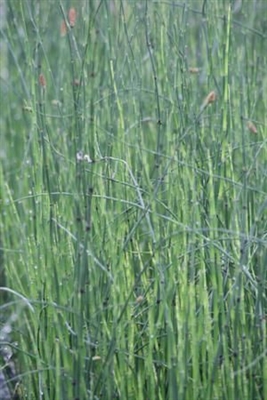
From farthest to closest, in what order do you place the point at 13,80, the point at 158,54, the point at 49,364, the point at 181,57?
the point at 13,80, the point at 158,54, the point at 181,57, the point at 49,364

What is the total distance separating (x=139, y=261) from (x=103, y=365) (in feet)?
1.31

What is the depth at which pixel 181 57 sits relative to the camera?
2156mm

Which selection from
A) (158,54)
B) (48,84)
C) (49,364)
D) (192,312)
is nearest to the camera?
(192,312)

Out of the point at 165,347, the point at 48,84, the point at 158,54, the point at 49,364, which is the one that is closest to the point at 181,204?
the point at 165,347

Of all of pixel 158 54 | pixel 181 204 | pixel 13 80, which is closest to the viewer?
Result: pixel 181 204

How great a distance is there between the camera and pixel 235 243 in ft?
6.00

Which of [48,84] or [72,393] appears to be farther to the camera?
[48,84]

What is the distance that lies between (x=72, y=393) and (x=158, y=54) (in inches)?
43.3

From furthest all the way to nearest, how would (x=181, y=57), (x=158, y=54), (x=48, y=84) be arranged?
(x=48, y=84), (x=158, y=54), (x=181, y=57)

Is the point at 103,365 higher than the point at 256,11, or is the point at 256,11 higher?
the point at 256,11

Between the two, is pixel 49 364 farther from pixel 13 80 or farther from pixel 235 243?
pixel 13 80

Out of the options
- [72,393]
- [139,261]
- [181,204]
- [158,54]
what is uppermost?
[158,54]

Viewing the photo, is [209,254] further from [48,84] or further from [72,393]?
[48,84]

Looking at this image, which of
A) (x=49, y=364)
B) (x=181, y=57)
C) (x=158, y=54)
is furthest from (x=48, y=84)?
(x=49, y=364)
